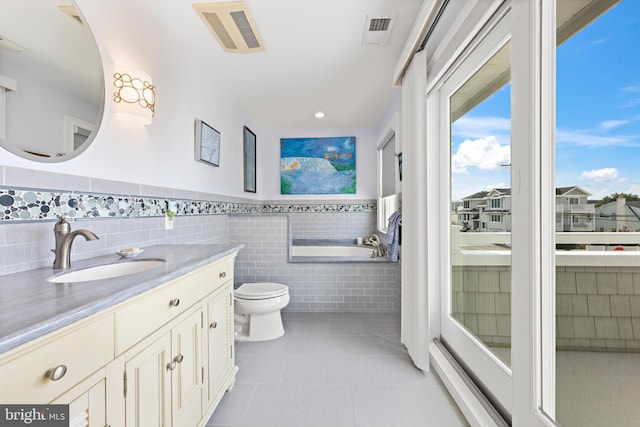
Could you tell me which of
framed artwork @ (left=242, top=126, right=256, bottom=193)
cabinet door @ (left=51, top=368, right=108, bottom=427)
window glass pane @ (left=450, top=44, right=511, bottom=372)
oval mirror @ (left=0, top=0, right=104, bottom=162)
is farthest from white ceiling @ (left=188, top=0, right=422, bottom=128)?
cabinet door @ (left=51, top=368, right=108, bottom=427)

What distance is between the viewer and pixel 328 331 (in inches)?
101

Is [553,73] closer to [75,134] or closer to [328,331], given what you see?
[75,134]

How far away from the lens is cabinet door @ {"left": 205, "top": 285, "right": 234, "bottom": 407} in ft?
4.66

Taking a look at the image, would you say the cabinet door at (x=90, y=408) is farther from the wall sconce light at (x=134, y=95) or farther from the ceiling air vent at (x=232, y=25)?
the ceiling air vent at (x=232, y=25)

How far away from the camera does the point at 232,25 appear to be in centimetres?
192

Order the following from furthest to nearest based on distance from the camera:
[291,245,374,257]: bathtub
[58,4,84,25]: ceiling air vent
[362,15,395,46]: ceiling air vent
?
[291,245,374,257]: bathtub, [362,15,395,46]: ceiling air vent, [58,4,84,25]: ceiling air vent

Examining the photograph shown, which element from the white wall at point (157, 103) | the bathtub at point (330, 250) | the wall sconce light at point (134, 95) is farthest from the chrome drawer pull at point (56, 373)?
the bathtub at point (330, 250)

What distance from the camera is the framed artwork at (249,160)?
3.72 meters

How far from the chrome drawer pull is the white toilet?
173cm

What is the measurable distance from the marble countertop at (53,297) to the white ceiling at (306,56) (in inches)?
35.5

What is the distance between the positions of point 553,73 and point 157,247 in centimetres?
209

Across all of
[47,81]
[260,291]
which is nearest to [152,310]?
[47,81]

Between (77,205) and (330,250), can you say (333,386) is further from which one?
(330,250)

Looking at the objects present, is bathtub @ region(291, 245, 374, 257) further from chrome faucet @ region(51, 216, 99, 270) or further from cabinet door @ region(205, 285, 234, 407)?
chrome faucet @ region(51, 216, 99, 270)
